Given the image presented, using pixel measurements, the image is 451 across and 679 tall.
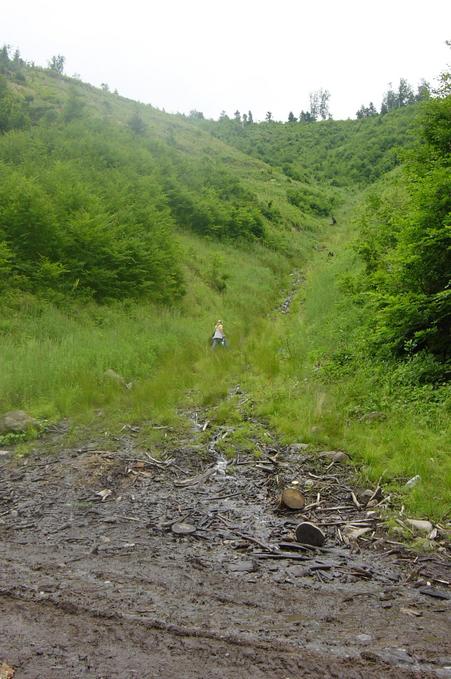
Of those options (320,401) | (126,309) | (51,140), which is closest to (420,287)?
(320,401)

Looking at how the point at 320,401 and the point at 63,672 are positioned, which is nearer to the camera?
the point at 63,672

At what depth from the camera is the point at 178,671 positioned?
2.86 meters

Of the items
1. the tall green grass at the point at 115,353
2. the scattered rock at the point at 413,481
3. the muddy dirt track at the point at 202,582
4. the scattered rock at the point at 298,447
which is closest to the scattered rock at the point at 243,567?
the muddy dirt track at the point at 202,582

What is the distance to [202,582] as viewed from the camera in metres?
3.94

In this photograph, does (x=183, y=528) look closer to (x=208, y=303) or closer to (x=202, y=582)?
(x=202, y=582)

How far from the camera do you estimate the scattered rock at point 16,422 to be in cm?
762

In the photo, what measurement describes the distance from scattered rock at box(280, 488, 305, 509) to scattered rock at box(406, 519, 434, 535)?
1.17 m

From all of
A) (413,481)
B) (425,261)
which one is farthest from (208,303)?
(413,481)

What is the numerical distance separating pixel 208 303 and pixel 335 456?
13105 mm

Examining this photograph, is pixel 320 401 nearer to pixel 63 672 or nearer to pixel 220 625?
pixel 220 625

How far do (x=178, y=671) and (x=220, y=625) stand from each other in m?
0.54

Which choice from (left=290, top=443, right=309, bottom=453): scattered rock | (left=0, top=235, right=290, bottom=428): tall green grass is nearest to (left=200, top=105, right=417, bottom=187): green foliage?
(left=0, top=235, right=290, bottom=428): tall green grass

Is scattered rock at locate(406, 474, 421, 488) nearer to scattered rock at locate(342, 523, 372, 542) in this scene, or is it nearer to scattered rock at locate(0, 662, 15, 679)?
scattered rock at locate(342, 523, 372, 542)

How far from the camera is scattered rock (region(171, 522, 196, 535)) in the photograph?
486 cm
